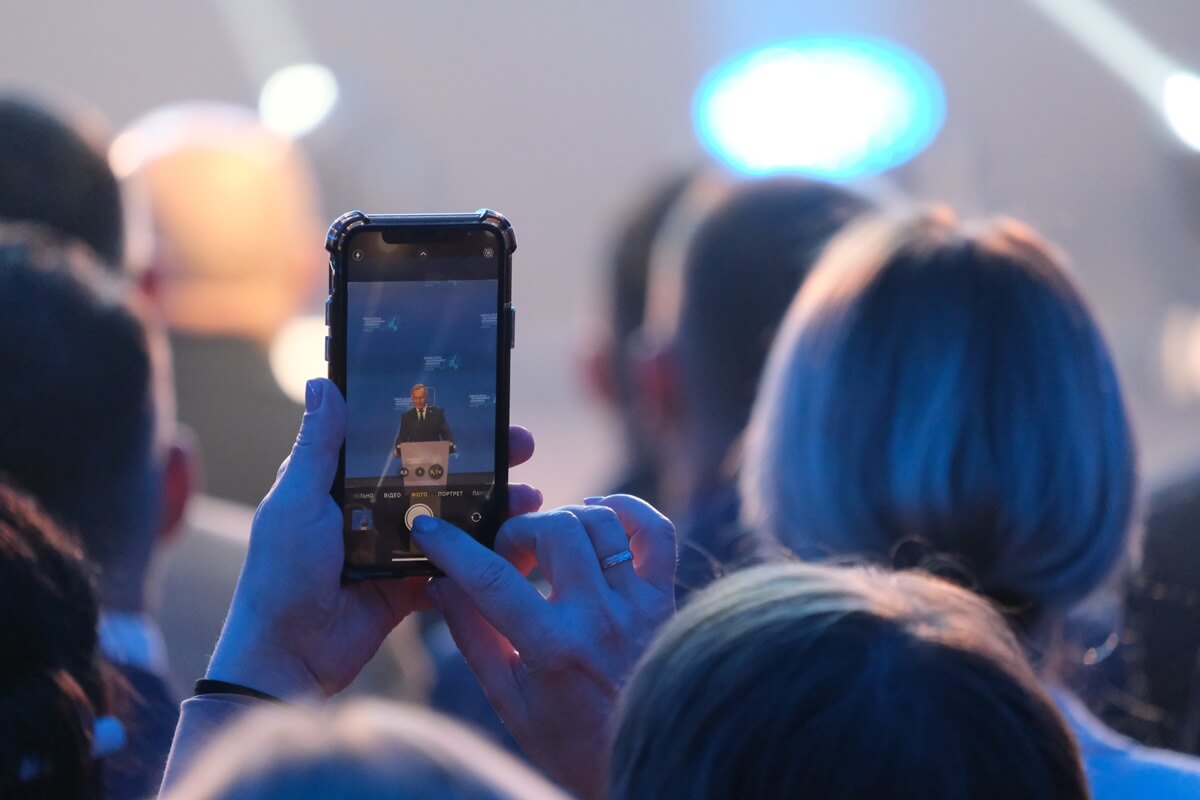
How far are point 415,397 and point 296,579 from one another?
19cm

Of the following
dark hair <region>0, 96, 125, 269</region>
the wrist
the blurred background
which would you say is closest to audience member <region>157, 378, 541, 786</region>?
the wrist

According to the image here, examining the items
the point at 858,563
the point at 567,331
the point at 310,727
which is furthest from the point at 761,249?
the point at 567,331

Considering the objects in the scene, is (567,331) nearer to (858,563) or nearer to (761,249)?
(761,249)

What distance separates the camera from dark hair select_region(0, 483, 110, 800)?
1165mm

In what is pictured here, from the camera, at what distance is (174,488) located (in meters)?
1.98

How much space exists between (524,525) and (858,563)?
439 mm

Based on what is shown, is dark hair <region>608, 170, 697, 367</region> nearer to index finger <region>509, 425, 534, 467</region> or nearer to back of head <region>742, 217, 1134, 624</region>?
back of head <region>742, 217, 1134, 624</region>

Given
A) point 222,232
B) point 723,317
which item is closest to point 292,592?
point 723,317

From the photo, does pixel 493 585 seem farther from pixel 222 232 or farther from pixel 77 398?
pixel 222 232

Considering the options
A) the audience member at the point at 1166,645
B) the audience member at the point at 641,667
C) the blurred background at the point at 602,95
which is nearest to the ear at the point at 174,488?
the audience member at the point at 641,667

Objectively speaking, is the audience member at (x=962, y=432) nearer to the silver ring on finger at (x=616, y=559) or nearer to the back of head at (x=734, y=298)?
the silver ring on finger at (x=616, y=559)

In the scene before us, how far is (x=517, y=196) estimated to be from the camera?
11422mm

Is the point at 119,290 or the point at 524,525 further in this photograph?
the point at 119,290

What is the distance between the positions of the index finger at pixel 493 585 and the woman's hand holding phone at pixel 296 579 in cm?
9
